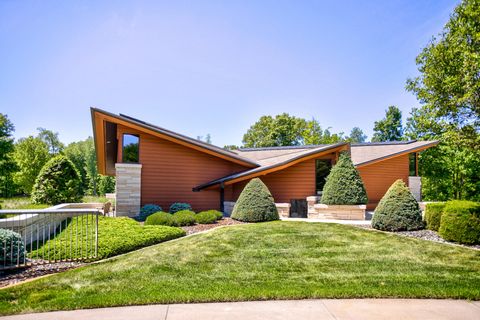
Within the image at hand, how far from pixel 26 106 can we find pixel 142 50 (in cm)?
1616

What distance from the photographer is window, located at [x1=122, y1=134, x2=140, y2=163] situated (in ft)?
46.3

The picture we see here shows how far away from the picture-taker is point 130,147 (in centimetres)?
1427

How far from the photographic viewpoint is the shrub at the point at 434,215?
954 centimetres

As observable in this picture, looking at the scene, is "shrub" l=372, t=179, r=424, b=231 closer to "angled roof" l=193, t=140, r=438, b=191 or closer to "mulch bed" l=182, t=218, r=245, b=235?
"mulch bed" l=182, t=218, r=245, b=235

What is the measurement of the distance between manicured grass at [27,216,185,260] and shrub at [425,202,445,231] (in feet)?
26.2

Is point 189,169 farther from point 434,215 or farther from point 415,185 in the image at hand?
point 415,185

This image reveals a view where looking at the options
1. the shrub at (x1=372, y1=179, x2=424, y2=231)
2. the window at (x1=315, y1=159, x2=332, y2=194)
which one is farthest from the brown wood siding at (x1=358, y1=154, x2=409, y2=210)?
the shrub at (x1=372, y1=179, x2=424, y2=231)

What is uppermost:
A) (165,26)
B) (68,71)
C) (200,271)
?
(165,26)

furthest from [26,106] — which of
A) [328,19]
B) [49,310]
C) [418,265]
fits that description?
[418,265]

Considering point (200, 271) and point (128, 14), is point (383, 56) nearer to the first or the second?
point (128, 14)

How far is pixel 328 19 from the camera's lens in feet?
42.1

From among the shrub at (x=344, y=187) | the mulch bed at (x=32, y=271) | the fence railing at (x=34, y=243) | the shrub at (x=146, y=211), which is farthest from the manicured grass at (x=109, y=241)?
the shrub at (x=344, y=187)

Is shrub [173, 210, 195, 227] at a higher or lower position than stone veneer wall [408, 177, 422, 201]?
lower

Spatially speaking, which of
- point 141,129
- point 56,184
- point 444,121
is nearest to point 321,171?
point 444,121
